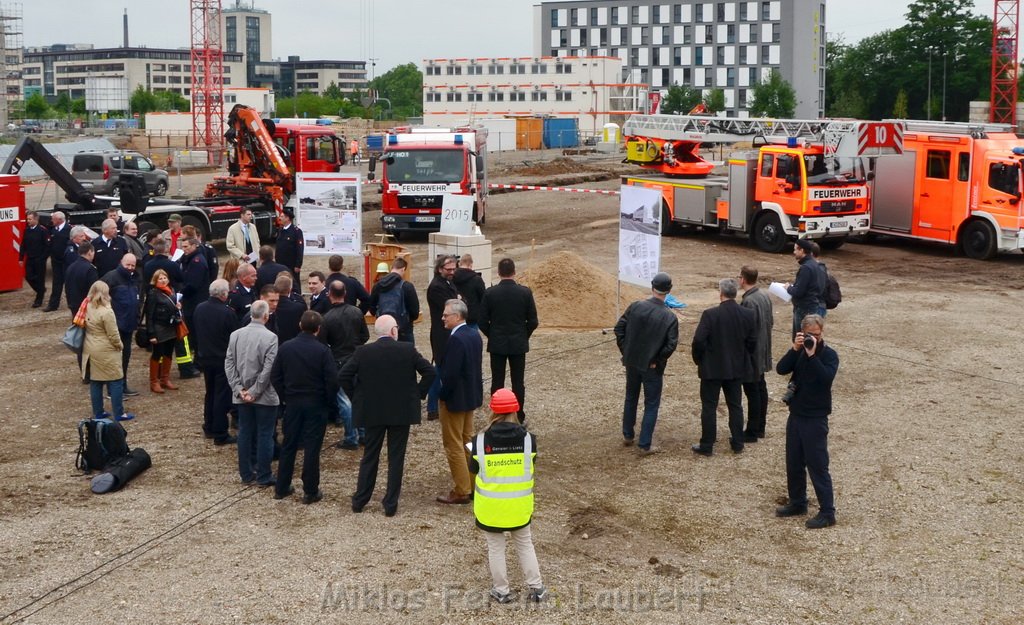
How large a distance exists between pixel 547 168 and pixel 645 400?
39.5 metres

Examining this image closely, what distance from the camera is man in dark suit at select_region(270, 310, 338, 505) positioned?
9.36 metres

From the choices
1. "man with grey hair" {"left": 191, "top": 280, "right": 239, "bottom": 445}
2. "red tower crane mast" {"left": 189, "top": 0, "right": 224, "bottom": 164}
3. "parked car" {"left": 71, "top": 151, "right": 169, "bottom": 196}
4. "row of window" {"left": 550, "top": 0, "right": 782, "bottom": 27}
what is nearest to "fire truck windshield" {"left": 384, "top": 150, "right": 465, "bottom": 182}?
"parked car" {"left": 71, "top": 151, "right": 169, "bottom": 196}

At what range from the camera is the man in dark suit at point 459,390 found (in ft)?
31.3

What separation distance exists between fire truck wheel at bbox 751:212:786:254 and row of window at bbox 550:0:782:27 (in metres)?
98.4

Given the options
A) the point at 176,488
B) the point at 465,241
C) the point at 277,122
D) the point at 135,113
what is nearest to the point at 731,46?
the point at 135,113

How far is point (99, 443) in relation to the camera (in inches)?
411

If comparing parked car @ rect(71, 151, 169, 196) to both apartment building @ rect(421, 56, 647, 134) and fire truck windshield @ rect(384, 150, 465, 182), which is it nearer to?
fire truck windshield @ rect(384, 150, 465, 182)

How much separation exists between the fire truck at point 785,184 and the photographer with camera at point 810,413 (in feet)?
45.9

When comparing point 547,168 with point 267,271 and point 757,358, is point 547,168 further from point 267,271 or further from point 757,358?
point 757,358

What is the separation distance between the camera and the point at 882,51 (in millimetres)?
93312

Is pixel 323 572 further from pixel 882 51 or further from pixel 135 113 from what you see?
pixel 135 113

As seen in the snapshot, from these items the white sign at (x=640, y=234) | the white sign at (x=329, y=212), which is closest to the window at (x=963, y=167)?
the white sign at (x=640, y=234)

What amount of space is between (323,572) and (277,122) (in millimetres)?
24446

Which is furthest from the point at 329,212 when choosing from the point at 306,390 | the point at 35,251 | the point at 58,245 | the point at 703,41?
the point at 703,41
